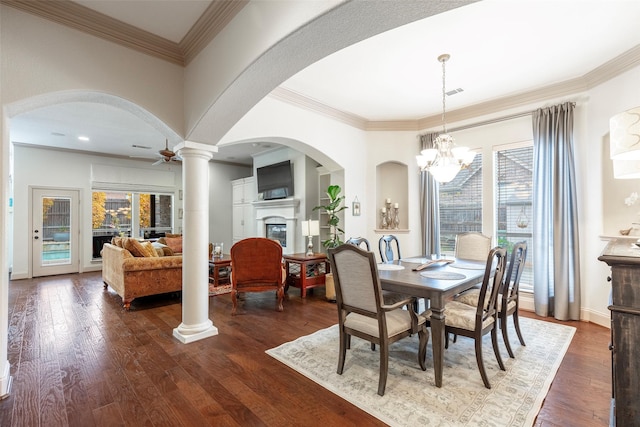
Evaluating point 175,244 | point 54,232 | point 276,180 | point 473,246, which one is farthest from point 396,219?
point 54,232

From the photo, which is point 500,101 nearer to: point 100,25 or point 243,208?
point 100,25

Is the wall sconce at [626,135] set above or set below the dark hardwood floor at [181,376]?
above

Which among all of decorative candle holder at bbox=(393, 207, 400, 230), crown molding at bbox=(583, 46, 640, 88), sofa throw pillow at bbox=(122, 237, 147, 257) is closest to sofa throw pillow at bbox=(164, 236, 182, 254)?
sofa throw pillow at bbox=(122, 237, 147, 257)

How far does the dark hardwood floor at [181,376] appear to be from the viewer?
74.3 inches

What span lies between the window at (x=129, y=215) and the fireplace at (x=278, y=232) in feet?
11.0

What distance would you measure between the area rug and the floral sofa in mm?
2511

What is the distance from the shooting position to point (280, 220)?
6.67 m

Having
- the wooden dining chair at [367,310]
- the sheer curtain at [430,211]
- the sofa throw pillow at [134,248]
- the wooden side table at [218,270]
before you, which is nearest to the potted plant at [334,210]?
the sheer curtain at [430,211]

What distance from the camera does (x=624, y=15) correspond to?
251 cm

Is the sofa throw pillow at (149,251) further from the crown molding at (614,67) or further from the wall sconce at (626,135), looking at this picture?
the crown molding at (614,67)

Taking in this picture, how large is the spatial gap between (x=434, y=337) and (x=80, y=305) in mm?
4884

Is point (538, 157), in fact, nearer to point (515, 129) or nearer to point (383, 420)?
point (515, 129)

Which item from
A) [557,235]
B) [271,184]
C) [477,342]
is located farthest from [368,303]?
[271,184]

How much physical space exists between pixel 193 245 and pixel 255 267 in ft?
3.59
